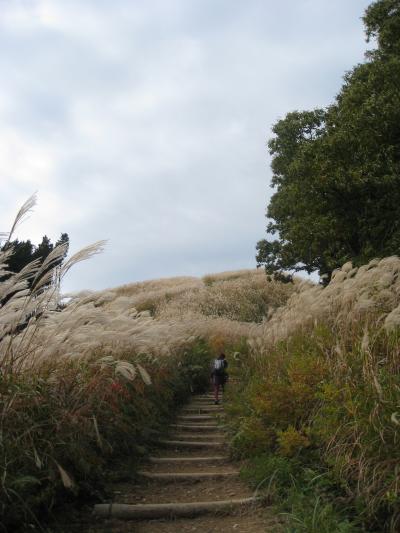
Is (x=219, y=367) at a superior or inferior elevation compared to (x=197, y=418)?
superior

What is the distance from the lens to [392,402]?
3.56 metres

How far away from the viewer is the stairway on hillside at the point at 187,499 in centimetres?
409

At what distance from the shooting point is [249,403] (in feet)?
23.1

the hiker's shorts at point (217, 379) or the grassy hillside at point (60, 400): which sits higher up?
the grassy hillside at point (60, 400)

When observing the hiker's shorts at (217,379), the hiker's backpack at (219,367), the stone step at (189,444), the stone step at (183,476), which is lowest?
the stone step at (189,444)

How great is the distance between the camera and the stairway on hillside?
409cm

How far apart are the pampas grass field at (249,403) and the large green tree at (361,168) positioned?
18.0 feet

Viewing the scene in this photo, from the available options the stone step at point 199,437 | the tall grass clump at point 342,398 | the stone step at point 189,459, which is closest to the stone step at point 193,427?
the stone step at point 199,437

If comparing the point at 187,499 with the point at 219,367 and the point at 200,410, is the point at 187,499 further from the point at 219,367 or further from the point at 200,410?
the point at 219,367

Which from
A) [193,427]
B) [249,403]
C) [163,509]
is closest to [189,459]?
[249,403]

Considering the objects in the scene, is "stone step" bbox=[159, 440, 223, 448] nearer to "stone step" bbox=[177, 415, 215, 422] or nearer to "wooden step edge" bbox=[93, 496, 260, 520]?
"stone step" bbox=[177, 415, 215, 422]

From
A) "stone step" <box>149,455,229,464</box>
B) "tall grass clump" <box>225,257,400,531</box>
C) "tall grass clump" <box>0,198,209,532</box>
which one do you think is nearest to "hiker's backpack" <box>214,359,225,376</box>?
"tall grass clump" <box>225,257,400,531</box>

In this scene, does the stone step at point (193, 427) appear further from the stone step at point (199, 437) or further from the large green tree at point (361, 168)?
the large green tree at point (361, 168)

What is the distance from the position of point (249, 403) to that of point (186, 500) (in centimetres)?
236
